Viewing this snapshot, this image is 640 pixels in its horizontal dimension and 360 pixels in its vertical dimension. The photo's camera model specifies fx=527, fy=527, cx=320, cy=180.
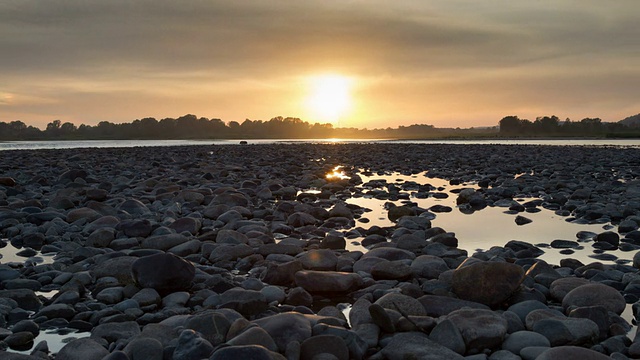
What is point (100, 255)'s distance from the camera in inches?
220

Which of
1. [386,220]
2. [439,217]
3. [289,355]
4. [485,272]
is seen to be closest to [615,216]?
[439,217]

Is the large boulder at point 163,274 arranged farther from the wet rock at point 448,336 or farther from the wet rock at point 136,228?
the wet rock at point 448,336

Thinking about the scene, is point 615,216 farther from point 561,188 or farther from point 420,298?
point 420,298

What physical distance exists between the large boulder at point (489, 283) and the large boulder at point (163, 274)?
238cm

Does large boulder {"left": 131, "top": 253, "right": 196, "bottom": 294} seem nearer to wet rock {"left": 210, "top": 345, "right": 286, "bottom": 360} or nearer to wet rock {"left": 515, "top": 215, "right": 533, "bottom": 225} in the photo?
wet rock {"left": 210, "top": 345, "right": 286, "bottom": 360}

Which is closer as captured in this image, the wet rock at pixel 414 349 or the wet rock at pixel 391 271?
the wet rock at pixel 414 349

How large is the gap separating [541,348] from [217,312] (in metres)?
2.13

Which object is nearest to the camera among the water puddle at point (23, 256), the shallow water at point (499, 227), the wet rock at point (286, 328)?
the wet rock at point (286, 328)

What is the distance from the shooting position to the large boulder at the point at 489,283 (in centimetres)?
424

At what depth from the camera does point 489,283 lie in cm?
428

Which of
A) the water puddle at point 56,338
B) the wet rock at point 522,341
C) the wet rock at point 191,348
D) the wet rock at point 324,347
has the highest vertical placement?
the wet rock at point 191,348

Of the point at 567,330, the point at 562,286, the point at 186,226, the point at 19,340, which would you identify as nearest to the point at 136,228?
the point at 186,226

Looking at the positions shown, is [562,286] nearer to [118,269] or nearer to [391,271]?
[391,271]

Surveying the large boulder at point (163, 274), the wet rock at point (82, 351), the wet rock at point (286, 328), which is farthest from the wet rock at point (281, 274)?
the wet rock at point (82, 351)
